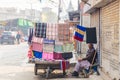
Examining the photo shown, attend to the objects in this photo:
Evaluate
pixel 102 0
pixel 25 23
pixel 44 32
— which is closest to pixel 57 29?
pixel 44 32

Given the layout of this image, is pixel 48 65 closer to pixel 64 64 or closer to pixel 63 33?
pixel 64 64

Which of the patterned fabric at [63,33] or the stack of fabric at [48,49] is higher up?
the patterned fabric at [63,33]

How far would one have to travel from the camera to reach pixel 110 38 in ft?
38.3

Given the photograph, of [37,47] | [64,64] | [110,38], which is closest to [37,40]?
[37,47]

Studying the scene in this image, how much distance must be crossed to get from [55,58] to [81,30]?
1.63 meters

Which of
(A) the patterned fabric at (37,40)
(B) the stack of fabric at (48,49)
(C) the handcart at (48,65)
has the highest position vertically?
(A) the patterned fabric at (37,40)

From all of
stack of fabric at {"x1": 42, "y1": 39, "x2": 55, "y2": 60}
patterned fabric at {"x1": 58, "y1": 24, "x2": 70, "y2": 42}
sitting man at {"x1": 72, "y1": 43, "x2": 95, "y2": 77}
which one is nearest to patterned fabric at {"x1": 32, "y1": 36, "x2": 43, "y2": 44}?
stack of fabric at {"x1": 42, "y1": 39, "x2": 55, "y2": 60}

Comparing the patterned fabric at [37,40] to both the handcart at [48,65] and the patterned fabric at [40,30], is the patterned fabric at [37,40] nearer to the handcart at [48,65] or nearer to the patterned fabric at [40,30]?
the patterned fabric at [40,30]

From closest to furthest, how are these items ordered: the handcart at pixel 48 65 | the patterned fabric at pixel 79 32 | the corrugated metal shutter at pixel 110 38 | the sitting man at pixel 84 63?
1. the corrugated metal shutter at pixel 110 38
2. the handcart at pixel 48 65
3. the sitting man at pixel 84 63
4. the patterned fabric at pixel 79 32

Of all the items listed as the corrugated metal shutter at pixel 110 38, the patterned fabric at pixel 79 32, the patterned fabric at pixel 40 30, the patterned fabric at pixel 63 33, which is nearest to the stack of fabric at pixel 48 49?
the patterned fabric at pixel 40 30

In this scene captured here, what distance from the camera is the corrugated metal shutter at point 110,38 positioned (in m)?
10.6

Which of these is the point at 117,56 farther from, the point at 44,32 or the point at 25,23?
the point at 25,23

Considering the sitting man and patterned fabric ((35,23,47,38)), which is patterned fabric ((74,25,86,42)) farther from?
patterned fabric ((35,23,47,38))

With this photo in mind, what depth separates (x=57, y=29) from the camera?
13484 millimetres
